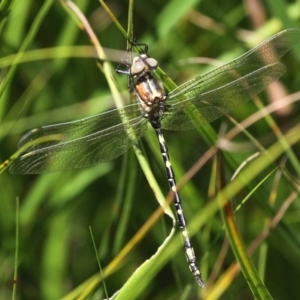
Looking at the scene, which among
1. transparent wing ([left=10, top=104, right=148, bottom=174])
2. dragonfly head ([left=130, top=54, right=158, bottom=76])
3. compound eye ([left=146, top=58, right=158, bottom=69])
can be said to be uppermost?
dragonfly head ([left=130, top=54, right=158, bottom=76])

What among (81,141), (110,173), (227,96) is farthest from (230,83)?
(110,173)

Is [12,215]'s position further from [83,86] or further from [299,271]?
[299,271]

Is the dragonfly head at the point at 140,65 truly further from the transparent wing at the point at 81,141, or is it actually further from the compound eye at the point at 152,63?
the transparent wing at the point at 81,141

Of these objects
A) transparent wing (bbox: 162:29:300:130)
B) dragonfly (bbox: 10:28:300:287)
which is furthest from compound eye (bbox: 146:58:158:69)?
transparent wing (bbox: 162:29:300:130)

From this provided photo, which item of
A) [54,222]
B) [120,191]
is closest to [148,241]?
[54,222]

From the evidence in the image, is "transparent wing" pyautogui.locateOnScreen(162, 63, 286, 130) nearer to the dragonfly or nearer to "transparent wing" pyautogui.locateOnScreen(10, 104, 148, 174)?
the dragonfly

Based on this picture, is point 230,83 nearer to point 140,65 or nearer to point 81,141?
point 140,65
